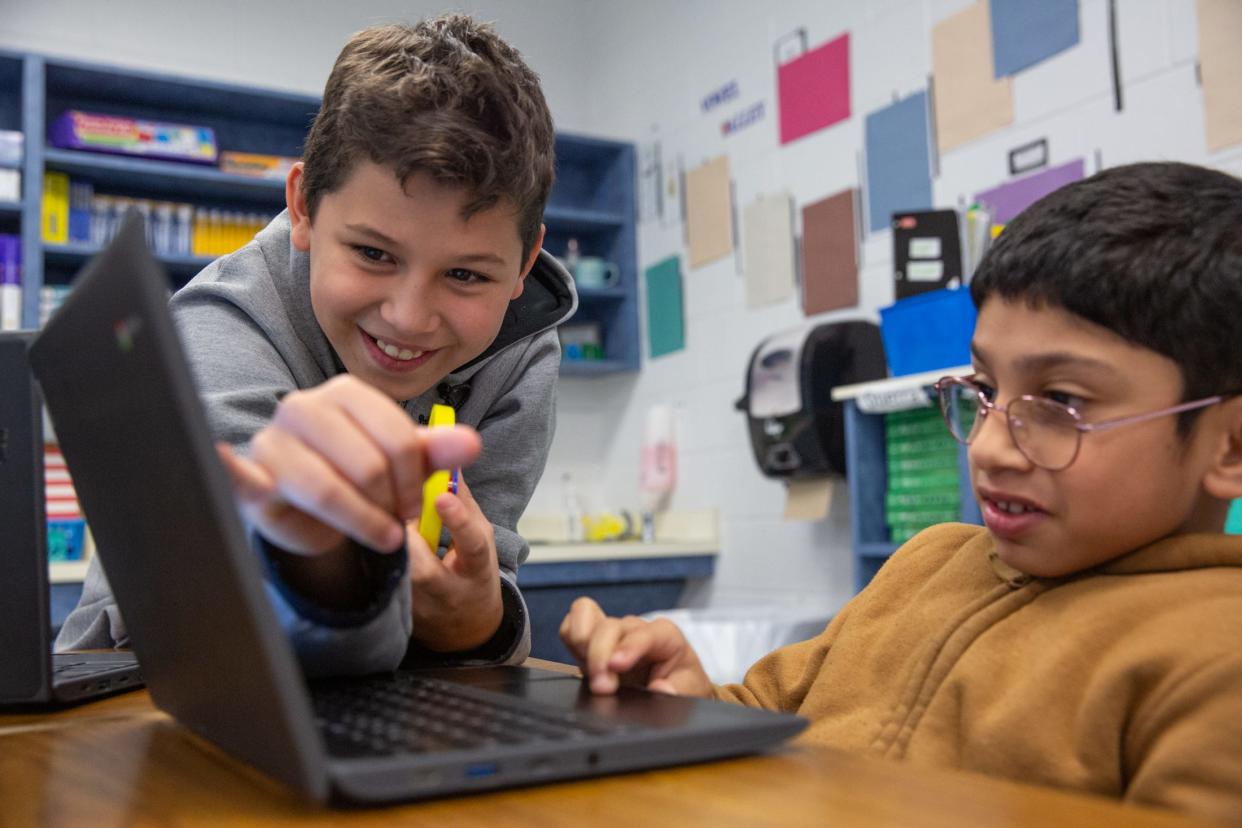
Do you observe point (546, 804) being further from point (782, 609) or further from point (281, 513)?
point (782, 609)

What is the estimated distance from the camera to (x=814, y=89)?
3291mm

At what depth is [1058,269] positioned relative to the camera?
2.71 feet

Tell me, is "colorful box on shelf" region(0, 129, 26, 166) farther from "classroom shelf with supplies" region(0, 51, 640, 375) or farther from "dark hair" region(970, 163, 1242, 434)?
"dark hair" region(970, 163, 1242, 434)

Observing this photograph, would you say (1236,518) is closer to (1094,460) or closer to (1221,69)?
(1094,460)

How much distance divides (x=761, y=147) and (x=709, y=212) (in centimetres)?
32

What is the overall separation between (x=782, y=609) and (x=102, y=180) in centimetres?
239

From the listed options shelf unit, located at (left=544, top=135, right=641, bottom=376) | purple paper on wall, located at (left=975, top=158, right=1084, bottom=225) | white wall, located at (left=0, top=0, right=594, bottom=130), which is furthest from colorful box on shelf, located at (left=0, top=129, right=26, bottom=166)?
purple paper on wall, located at (left=975, top=158, right=1084, bottom=225)

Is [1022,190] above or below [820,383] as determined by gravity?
above

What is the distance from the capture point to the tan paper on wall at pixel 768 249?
338cm

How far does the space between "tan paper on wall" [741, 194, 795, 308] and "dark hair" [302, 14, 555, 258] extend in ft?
7.40

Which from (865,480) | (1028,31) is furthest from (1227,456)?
(1028,31)

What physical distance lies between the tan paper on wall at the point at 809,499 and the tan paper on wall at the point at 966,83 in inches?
Answer: 36.2

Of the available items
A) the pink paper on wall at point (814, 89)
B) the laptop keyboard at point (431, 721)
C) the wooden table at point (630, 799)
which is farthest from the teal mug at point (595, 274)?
the wooden table at point (630, 799)

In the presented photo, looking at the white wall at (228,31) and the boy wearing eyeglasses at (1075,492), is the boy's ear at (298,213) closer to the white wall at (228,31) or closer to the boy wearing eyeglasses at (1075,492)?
the boy wearing eyeglasses at (1075,492)
